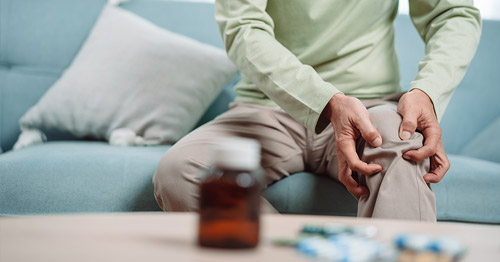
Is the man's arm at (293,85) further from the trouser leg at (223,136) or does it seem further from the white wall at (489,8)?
the white wall at (489,8)

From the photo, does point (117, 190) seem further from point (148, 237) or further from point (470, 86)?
point (470, 86)

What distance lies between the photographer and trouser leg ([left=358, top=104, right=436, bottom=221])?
0.87 metres

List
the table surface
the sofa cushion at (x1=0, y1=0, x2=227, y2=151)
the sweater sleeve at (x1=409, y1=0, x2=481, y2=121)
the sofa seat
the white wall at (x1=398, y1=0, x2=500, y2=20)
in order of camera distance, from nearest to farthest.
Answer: the table surface, the sweater sleeve at (x1=409, y1=0, x2=481, y2=121), the sofa seat, the sofa cushion at (x1=0, y1=0, x2=227, y2=151), the white wall at (x1=398, y1=0, x2=500, y2=20)

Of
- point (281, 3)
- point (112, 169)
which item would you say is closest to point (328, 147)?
point (281, 3)

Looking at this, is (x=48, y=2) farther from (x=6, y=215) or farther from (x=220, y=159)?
(x=220, y=159)

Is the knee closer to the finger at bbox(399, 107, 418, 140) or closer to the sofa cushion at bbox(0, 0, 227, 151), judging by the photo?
the finger at bbox(399, 107, 418, 140)

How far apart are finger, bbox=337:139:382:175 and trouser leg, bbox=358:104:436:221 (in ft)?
0.06

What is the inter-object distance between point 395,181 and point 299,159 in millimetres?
355

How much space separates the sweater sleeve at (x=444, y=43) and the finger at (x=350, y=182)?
237 millimetres

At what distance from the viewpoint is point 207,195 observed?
0.44 metres

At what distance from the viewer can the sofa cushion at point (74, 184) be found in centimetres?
123

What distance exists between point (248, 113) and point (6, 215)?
24.4 inches

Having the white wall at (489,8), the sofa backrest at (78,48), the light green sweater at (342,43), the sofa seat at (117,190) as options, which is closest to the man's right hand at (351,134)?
the light green sweater at (342,43)

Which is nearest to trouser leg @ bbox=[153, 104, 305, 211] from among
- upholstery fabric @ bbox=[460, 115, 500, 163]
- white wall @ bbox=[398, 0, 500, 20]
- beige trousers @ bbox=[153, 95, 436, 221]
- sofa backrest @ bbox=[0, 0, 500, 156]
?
beige trousers @ bbox=[153, 95, 436, 221]
